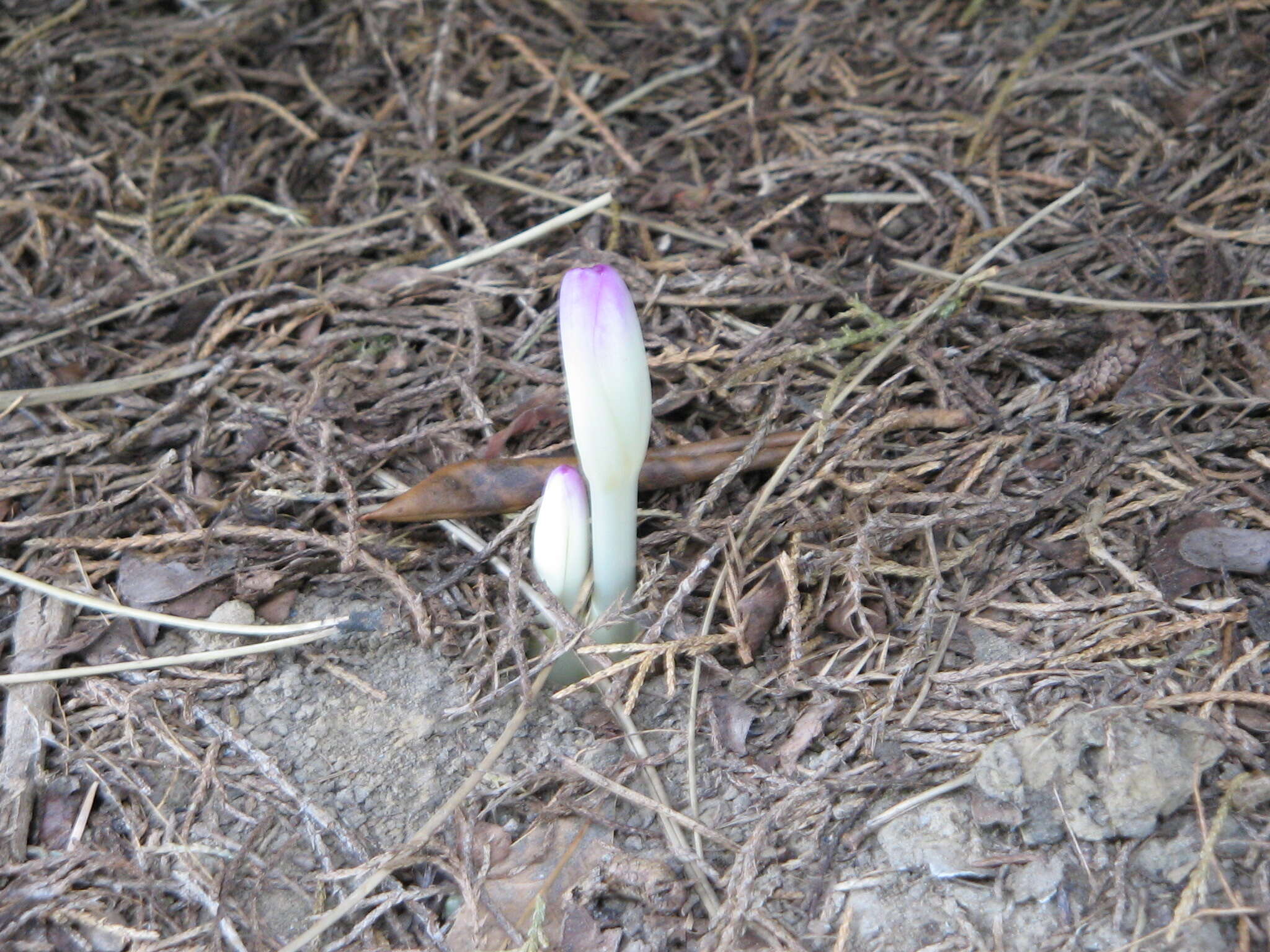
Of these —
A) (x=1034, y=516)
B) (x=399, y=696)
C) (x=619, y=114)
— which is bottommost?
(x=399, y=696)

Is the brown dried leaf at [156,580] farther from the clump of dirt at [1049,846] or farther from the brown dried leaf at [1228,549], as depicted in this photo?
the brown dried leaf at [1228,549]

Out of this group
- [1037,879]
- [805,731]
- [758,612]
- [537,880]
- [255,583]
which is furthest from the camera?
[255,583]

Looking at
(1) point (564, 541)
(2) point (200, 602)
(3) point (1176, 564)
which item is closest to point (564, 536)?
(1) point (564, 541)

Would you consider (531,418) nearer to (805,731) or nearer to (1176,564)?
(805,731)

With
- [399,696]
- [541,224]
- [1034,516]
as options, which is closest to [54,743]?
[399,696]

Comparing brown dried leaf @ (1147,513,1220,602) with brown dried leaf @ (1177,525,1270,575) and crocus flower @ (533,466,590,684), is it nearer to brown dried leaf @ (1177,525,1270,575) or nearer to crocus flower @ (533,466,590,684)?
brown dried leaf @ (1177,525,1270,575)

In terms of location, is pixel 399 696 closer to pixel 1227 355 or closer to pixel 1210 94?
pixel 1227 355

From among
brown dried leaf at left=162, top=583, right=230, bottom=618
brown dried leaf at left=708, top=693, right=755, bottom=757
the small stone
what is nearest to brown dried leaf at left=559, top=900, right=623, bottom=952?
brown dried leaf at left=708, top=693, right=755, bottom=757
